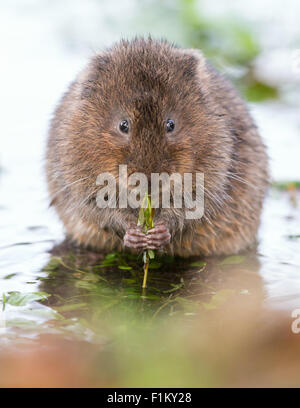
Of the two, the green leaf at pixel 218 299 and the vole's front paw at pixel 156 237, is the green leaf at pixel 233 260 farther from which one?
the vole's front paw at pixel 156 237

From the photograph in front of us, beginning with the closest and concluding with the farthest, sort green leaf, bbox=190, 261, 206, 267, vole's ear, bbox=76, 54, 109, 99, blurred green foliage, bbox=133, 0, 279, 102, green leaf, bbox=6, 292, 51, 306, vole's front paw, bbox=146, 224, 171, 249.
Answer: green leaf, bbox=6, 292, 51, 306, vole's front paw, bbox=146, 224, 171, 249, vole's ear, bbox=76, 54, 109, 99, green leaf, bbox=190, 261, 206, 267, blurred green foliage, bbox=133, 0, 279, 102

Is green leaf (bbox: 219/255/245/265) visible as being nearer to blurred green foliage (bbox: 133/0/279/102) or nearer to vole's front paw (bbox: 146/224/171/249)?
vole's front paw (bbox: 146/224/171/249)

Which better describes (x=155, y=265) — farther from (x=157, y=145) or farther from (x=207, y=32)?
(x=207, y=32)

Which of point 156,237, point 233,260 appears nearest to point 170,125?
point 156,237

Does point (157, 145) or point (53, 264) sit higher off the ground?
point (157, 145)

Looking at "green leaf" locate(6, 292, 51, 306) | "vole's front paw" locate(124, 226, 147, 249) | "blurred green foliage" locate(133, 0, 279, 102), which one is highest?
"blurred green foliage" locate(133, 0, 279, 102)

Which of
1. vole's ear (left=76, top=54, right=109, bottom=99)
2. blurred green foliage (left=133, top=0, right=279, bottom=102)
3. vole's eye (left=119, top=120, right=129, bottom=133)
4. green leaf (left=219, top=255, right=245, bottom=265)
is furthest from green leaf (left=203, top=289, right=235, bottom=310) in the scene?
blurred green foliage (left=133, top=0, right=279, bottom=102)
